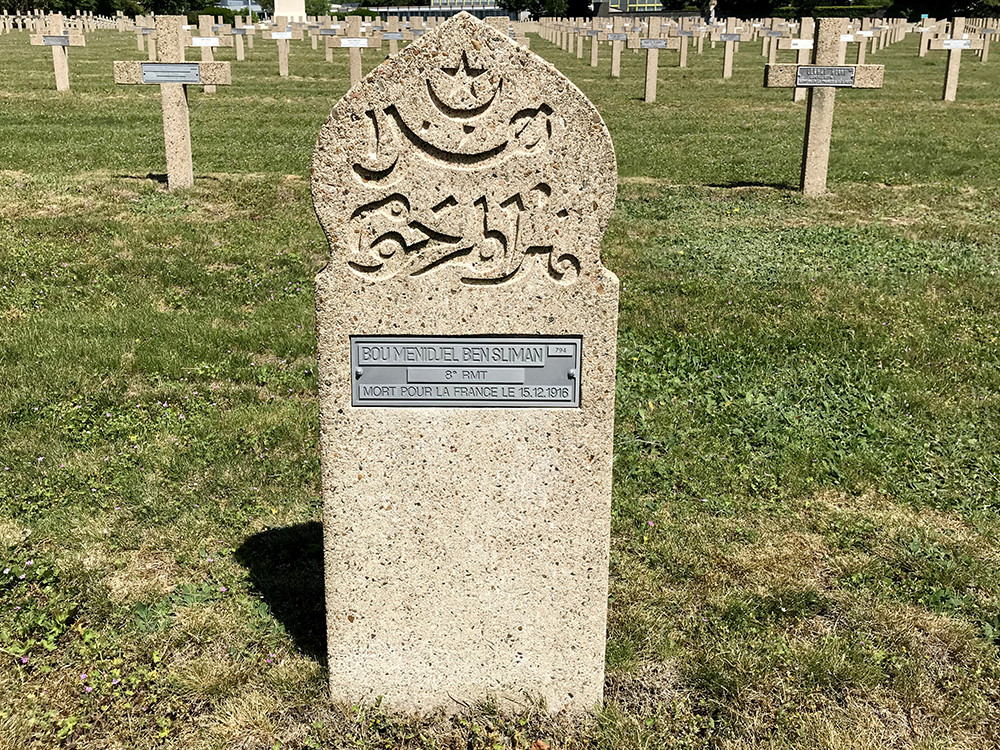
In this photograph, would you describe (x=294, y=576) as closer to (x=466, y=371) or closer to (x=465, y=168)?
(x=466, y=371)

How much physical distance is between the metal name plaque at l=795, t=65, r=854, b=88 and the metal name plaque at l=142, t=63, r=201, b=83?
A: 23.5ft

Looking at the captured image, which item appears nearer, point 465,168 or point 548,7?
point 465,168

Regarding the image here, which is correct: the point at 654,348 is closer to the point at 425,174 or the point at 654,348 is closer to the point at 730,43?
the point at 425,174

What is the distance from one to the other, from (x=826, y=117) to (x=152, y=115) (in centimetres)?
1152

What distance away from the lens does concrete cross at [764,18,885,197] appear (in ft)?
38.0

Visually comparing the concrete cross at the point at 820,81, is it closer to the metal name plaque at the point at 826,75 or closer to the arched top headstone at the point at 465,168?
the metal name plaque at the point at 826,75

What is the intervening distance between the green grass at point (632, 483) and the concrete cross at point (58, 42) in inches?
373

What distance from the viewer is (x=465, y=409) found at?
9.46 feet

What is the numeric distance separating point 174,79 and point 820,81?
7603 millimetres

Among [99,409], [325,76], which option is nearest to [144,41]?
[325,76]

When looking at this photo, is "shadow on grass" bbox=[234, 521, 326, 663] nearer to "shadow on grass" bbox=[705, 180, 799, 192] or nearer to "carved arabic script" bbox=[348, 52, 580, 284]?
"carved arabic script" bbox=[348, 52, 580, 284]

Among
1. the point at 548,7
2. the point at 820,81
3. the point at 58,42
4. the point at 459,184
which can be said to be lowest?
the point at 459,184

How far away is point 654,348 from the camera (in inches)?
259

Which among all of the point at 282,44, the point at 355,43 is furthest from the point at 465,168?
the point at 282,44
